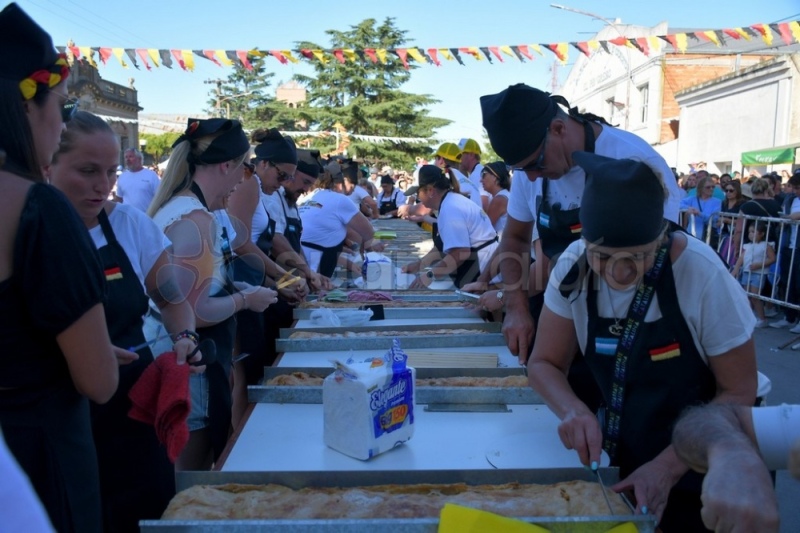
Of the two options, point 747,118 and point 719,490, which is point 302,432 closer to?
point 719,490

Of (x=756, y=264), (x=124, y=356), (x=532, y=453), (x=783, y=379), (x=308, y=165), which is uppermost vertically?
(x=308, y=165)

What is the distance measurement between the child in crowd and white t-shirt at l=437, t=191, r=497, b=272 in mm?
4148

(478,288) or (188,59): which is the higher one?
(188,59)

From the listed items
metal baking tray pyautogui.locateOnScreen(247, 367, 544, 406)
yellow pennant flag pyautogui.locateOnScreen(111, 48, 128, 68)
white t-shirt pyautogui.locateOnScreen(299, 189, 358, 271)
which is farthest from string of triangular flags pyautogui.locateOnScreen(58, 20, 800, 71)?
metal baking tray pyautogui.locateOnScreen(247, 367, 544, 406)

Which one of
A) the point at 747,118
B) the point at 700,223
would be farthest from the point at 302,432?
the point at 747,118

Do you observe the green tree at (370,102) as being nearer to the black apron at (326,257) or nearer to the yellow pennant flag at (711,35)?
the yellow pennant flag at (711,35)

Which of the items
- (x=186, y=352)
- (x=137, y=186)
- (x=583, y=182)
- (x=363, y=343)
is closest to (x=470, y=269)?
(x=363, y=343)

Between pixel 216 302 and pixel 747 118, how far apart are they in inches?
827

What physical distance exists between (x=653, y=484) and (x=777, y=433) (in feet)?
1.30

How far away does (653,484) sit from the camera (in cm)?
152

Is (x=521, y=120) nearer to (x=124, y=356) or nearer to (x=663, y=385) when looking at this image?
(x=663, y=385)

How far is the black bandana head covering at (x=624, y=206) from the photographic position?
1.52 meters

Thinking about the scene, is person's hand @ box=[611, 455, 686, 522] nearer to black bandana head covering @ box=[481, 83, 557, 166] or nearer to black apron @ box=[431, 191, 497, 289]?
black bandana head covering @ box=[481, 83, 557, 166]

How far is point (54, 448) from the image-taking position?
138cm
